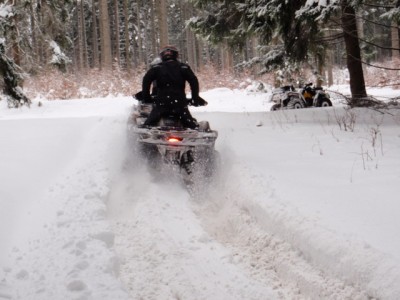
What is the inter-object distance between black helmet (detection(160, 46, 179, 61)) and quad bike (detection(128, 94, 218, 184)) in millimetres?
961

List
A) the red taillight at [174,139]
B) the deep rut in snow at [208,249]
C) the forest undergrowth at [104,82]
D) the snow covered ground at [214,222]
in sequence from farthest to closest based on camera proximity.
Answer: the forest undergrowth at [104,82] < the red taillight at [174,139] < the deep rut in snow at [208,249] < the snow covered ground at [214,222]

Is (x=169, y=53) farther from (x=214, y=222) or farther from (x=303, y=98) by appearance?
(x=303, y=98)

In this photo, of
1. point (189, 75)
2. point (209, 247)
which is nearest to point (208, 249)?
point (209, 247)

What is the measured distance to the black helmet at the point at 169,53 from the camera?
6703 millimetres

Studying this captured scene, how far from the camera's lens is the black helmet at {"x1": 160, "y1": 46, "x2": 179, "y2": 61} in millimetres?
6703

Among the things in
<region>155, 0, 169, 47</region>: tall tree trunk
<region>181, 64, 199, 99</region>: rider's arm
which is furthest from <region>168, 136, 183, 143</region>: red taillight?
<region>155, 0, 169, 47</region>: tall tree trunk

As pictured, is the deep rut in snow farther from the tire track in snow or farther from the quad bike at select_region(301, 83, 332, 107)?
the quad bike at select_region(301, 83, 332, 107)

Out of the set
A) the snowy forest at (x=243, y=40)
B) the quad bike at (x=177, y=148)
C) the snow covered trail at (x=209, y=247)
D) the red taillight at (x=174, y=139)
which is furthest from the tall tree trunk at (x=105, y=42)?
the snow covered trail at (x=209, y=247)

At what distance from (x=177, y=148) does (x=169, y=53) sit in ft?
5.34

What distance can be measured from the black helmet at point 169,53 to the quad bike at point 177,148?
961mm

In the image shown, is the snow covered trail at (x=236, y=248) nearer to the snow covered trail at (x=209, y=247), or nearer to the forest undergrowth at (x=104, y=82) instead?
the snow covered trail at (x=209, y=247)

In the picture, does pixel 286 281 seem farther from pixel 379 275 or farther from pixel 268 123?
pixel 268 123

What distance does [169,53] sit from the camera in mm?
6707

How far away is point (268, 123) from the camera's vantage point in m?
9.37
